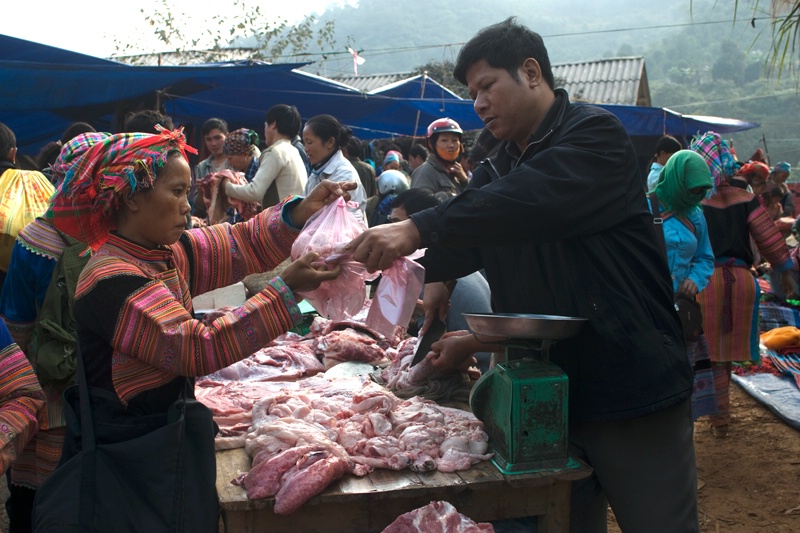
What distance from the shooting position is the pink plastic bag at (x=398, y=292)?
265 cm

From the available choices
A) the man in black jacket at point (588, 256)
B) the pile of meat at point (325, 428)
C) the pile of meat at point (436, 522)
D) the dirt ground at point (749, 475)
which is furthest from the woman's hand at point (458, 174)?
the pile of meat at point (436, 522)

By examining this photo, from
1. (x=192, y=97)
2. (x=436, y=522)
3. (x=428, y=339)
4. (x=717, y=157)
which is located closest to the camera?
(x=436, y=522)

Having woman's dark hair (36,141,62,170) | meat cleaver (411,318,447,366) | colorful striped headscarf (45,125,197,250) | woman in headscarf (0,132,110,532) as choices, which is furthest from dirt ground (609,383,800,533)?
woman's dark hair (36,141,62,170)

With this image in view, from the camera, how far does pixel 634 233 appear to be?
7.73 ft

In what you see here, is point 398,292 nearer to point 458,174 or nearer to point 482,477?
point 482,477

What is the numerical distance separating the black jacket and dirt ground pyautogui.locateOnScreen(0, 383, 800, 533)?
2473mm

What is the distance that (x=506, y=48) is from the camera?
238 centimetres

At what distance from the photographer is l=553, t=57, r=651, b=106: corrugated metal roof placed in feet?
75.1

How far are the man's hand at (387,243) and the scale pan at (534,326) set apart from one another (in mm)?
341

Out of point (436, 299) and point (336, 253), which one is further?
point (436, 299)

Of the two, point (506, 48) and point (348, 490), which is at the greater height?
point (506, 48)

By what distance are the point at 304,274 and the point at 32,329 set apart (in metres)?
1.79

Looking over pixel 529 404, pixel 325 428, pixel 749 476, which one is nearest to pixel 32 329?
pixel 325 428

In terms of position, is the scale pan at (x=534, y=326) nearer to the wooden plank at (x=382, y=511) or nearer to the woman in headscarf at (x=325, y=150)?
the wooden plank at (x=382, y=511)
